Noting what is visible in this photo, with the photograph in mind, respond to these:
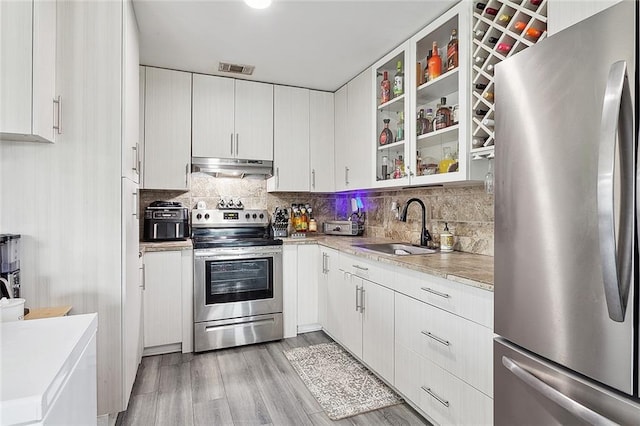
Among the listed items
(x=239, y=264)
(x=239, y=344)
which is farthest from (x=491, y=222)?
(x=239, y=344)

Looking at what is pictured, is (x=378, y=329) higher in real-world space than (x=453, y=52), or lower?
lower

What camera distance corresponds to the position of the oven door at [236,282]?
9.18 feet

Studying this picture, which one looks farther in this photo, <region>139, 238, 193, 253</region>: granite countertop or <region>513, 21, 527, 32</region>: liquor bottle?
<region>139, 238, 193, 253</region>: granite countertop

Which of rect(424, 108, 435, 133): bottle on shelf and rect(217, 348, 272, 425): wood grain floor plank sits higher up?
rect(424, 108, 435, 133): bottle on shelf

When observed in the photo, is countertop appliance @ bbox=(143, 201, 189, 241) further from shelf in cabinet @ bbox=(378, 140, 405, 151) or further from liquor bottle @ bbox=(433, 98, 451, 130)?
liquor bottle @ bbox=(433, 98, 451, 130)

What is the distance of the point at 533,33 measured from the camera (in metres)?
1.63

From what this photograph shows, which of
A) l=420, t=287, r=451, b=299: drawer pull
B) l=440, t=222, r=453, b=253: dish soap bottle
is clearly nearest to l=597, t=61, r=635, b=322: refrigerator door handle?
l=420, t=287, r=451, b=299: drawer pull

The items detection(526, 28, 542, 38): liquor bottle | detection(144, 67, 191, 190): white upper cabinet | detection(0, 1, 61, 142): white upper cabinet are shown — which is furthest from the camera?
detection(144, 67, 191, 190): white upper cabinet

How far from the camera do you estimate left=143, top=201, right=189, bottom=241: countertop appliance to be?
284 centimetres

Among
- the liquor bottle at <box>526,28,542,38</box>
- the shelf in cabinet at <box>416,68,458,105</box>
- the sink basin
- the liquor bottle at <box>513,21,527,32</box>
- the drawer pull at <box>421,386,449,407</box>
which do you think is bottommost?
the drawer pull at <box>421,386,449,407</box>

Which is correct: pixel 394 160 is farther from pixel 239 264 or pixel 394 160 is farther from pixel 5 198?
pixel 5 198

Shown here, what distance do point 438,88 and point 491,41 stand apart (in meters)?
0.45

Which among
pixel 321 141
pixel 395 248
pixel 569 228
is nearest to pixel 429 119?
pixel 395 248

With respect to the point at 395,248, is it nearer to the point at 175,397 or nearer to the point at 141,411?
the point at 175,397
